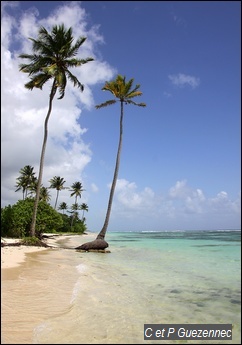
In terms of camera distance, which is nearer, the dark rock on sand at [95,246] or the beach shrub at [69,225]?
the dark rock on sand at [95,246]

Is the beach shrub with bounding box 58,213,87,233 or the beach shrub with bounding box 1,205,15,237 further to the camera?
the beach shrub with bounding box 58,213,87,233

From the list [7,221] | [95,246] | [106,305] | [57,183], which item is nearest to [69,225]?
[57,183]

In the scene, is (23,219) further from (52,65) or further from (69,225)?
(69,225)

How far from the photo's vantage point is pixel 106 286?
885 centimetres

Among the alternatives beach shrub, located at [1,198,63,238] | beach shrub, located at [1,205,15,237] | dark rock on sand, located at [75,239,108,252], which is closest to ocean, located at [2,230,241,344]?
dark rock on sand, located at [75,239,108,252]

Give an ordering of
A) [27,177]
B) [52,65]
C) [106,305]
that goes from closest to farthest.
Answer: [106,305] < [52,65] < [27,177]

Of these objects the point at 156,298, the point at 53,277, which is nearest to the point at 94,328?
the point at 156,298

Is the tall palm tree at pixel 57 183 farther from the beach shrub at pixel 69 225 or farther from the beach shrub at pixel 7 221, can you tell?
the beach shrub at pixel 7 221

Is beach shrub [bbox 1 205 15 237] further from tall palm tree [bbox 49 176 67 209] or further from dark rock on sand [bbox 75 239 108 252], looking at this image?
tall palm tree [bbox 49 176 67 209]

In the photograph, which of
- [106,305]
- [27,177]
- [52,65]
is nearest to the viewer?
[106,305]

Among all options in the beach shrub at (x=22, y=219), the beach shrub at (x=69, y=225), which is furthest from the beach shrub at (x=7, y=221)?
the beach shrub at (x=69, y=225)

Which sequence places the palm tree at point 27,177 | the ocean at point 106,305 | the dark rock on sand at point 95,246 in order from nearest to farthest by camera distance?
the ocean at point 106,305 < the dark rock on sand at point 95,246 < the palm tree at point 27,177

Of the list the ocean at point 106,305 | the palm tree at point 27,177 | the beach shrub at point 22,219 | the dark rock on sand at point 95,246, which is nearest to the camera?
the ocean at point 106,305

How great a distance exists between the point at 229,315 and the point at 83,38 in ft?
79.7
